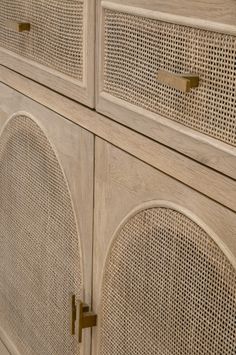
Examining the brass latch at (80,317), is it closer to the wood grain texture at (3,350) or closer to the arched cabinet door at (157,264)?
the arched cabinet door at (157,264)

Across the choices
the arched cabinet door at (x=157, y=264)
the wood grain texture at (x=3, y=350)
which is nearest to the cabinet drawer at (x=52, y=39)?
the arched cabinet door at (x=157, y=264)

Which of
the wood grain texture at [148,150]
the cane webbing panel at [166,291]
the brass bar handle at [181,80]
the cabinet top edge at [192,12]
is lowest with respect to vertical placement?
the cane webbing panel at [166,291]

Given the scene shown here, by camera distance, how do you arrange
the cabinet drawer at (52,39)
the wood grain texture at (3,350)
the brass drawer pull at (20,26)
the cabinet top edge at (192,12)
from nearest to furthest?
the cabinet top edge at (192,12) < the cabinet drawer at (52,39) < the brass drawer pull at (20,26) < the wood grain texture at (3,350)

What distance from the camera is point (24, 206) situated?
1.12 metres

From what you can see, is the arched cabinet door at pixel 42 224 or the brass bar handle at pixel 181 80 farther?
the arched cabinet door at pixel 42 224

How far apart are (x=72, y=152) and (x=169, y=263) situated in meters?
0.26

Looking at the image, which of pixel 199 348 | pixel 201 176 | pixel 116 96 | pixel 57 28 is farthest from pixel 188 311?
pixel 57 28

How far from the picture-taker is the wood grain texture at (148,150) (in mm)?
647

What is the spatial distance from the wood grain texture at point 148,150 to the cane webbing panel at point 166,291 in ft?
0.17

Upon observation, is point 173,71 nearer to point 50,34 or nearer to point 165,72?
point 165,72

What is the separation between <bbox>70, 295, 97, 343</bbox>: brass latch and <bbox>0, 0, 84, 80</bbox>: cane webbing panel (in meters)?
0.34

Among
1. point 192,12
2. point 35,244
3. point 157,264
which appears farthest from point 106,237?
point 192,12

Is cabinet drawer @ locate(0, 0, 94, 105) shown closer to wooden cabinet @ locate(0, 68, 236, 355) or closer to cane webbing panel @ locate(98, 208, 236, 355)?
wooden cabinet @ locate(0, 68, 236, 355)

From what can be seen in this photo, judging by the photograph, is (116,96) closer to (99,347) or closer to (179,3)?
(179,3)
